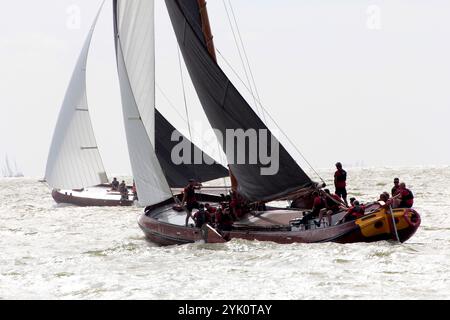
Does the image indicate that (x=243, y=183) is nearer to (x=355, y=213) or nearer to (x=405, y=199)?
(x=355, y=213)

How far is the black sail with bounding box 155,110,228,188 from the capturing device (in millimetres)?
32531

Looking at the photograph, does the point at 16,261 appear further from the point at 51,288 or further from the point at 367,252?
the point at 367,252

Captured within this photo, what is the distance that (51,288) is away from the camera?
55.1ft

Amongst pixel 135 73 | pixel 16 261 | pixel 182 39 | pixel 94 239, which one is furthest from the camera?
pixel 94 239

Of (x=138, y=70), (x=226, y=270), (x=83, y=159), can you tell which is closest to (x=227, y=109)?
(x=138, y=70)

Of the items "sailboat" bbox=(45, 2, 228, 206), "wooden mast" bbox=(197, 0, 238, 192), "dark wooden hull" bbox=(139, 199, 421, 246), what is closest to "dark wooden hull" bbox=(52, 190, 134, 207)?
"sailboat" bbox=(45, 2, 228, 206)

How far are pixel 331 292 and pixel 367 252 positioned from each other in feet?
11.8

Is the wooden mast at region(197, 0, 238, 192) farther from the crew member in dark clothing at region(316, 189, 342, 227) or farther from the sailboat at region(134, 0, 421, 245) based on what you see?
the crew member in dark clothing at region(316, 189, 342, 227)

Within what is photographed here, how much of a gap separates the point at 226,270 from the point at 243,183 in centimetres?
511

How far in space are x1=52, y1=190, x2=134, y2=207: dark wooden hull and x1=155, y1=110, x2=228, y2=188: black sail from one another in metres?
6.17

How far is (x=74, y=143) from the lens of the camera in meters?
40.8

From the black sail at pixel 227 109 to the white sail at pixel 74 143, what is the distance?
18.3 meters
